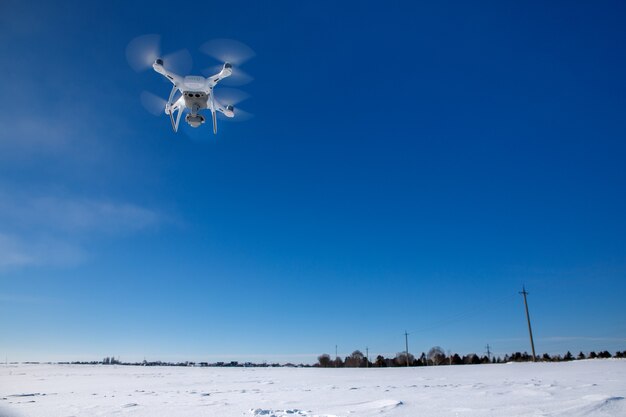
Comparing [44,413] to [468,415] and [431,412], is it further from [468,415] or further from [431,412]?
[468,415]

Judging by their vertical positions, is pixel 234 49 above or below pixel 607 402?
above

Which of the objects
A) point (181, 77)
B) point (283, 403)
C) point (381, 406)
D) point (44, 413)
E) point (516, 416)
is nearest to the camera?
point (516, 416)

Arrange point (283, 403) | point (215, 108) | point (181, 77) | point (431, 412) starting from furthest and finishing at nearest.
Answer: point (215, 108) → point (181, 77) → point (283, 403) → point (431, 412)

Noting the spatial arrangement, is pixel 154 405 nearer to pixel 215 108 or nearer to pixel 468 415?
pixel 468 415

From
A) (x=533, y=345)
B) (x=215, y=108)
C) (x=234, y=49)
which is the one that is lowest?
(x=533, y=345)

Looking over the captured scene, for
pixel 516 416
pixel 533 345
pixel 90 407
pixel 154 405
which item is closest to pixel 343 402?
pixel 516 416

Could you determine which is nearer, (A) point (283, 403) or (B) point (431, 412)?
(B) point (431, 412)

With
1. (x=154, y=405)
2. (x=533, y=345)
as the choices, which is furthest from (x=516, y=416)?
(x=533, y=345)
